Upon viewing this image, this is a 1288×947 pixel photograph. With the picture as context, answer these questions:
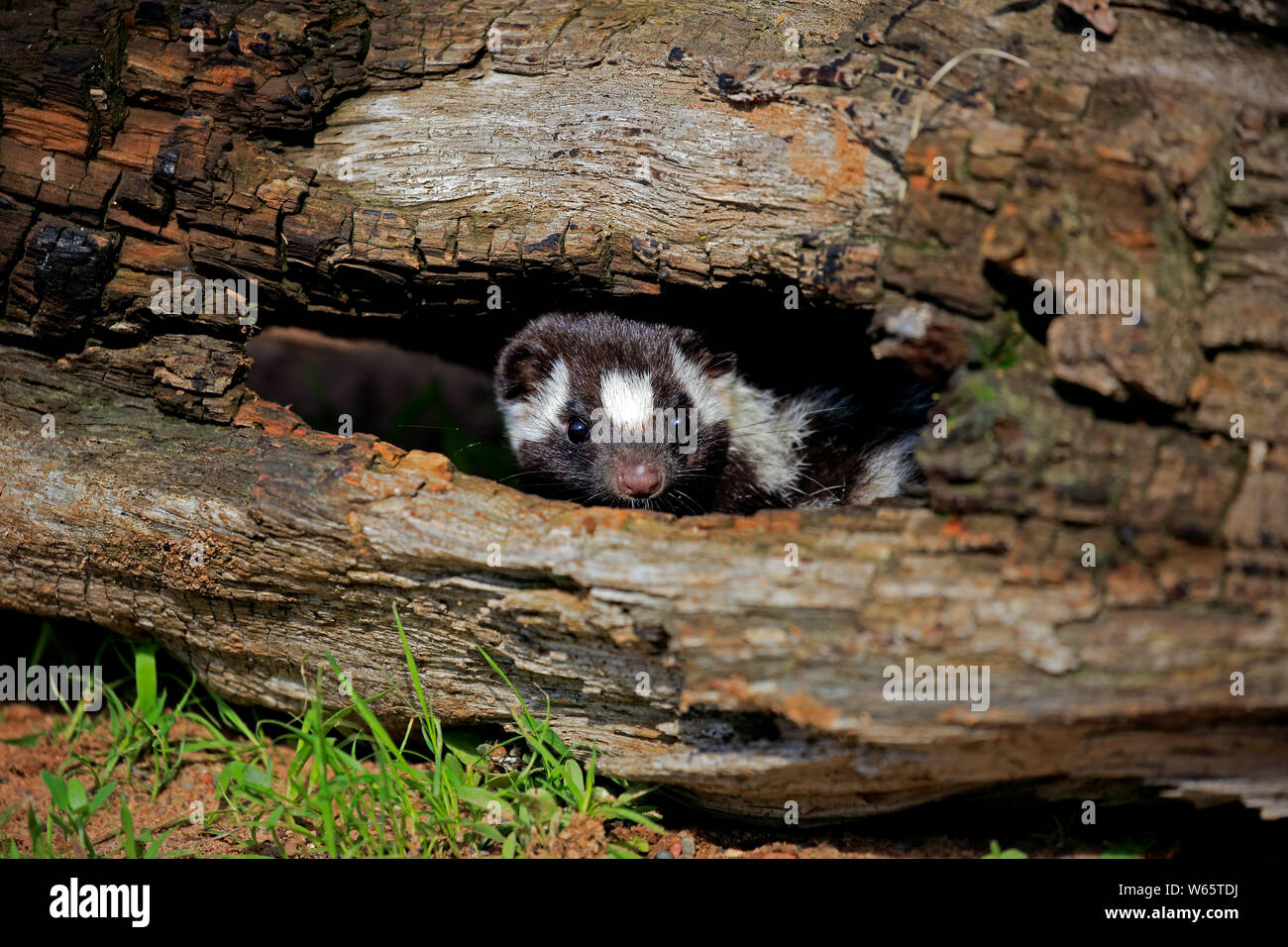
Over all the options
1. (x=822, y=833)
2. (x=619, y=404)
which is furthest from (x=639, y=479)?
(x=822, y=833)

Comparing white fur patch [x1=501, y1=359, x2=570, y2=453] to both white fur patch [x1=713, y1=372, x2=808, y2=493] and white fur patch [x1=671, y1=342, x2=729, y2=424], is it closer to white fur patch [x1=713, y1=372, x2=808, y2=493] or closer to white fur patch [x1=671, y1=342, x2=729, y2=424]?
white fur patch [x1=671, y1=342, x2=729, y2=424]

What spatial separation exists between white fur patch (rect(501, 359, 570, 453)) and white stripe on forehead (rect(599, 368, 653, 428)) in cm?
27

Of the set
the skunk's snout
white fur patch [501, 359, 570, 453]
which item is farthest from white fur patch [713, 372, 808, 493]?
white fur patch [501, 359, 570, 453]

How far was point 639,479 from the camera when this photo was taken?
4.17 meters

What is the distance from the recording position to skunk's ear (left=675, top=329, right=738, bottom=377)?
181 inches

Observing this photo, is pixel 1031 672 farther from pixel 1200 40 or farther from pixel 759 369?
pixel 759 369

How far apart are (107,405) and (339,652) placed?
1.37 m

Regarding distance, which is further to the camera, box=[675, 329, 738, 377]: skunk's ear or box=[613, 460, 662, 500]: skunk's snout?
box=[675, 329, 738, 377]: skunk's ear

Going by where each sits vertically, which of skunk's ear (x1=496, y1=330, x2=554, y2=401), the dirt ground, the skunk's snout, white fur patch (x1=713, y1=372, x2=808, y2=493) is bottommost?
the dirt ground

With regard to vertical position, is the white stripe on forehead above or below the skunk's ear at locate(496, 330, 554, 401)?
below

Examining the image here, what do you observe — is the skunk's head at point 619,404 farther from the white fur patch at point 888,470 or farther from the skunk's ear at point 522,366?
the white fur patch at point 888,470

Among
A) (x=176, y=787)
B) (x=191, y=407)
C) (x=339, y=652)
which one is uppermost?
(x=191, y=407)

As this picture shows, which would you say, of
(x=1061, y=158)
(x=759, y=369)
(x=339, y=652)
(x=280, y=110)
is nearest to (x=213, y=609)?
(x=339, y=652)

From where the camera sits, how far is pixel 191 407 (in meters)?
3.65
